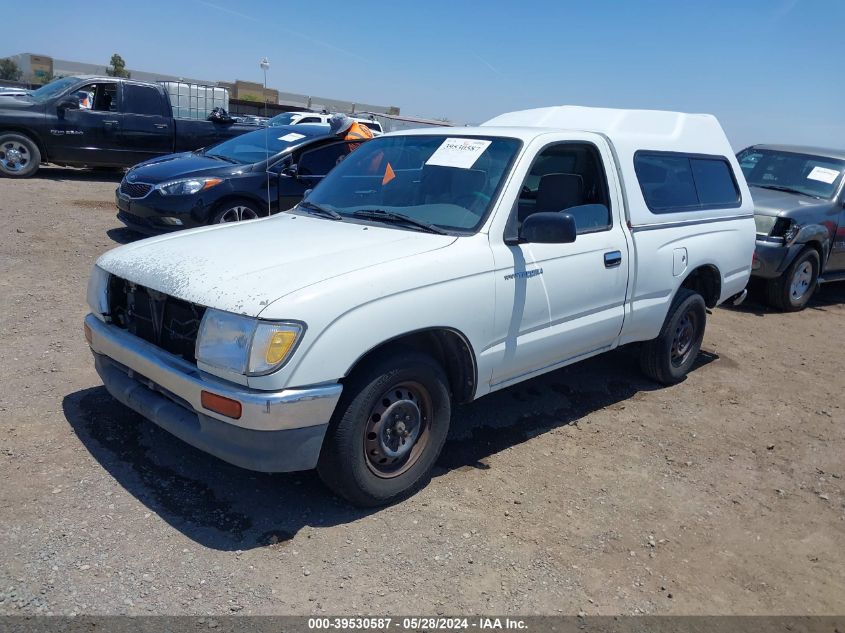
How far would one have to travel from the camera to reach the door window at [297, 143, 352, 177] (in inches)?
338

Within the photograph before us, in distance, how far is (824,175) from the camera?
9.19m

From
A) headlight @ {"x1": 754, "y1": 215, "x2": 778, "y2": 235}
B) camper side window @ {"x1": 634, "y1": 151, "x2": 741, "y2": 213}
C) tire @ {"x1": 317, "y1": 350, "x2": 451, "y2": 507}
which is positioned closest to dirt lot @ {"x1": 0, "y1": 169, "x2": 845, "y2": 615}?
tire @ {"x1": 317, "y1": 350, "x2": 451, "y2": 507}

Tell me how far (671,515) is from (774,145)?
809 centimetres

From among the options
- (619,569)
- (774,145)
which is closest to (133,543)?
(619,569)

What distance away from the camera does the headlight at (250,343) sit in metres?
2.97

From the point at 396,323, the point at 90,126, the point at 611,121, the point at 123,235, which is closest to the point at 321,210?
the point at 396,323

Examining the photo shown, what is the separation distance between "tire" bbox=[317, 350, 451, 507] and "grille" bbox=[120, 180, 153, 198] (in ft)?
18.7

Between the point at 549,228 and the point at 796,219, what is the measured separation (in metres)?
5.99

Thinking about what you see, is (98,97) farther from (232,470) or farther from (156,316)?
(232,470)

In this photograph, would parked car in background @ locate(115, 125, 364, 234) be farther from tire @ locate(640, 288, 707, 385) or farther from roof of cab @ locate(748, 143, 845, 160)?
roof of cab @ locate(748, 143, 845, 160)

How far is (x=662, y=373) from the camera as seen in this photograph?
5582 millimetres

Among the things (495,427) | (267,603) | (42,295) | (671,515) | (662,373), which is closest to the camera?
(267,603)

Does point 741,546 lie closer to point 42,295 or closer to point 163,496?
point 163,496

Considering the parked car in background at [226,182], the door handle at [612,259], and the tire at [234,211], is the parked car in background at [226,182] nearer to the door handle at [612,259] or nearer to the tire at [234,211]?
the tire at [234,211]
